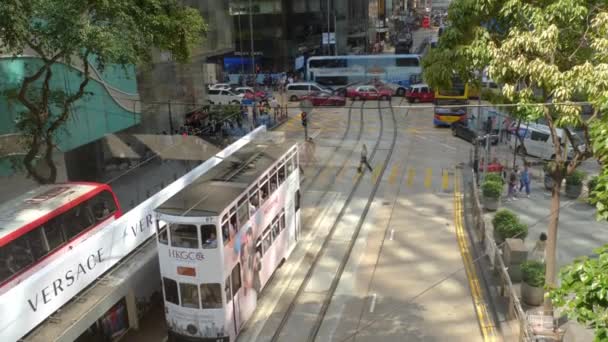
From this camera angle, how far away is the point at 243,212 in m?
10.8

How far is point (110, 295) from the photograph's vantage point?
10352mm

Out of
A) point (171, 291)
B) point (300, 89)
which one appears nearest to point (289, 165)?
point (171, 291)

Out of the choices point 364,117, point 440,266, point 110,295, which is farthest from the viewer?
point 364,117

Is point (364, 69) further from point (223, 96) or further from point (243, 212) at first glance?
point (243, 212)

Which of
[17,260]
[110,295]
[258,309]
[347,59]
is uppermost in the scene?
[347,59]

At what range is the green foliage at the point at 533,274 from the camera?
1142 cm

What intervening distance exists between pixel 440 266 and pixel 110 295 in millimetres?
7998

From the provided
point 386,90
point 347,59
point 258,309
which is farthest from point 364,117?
point 258,309

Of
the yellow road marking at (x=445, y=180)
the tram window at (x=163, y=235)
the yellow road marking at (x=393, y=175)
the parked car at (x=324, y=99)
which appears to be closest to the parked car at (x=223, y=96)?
the parked car at (x=324, y=99)

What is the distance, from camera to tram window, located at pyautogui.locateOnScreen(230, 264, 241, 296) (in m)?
10.4

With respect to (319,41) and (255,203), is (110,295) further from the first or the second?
(319,41)

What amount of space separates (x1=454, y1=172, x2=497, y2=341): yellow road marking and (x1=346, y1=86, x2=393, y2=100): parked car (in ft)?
66.0

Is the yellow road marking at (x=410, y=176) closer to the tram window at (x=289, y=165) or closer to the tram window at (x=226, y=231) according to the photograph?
the tram window at (x=289, y=165)

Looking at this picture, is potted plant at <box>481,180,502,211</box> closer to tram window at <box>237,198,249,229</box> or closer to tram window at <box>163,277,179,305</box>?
tram window at <box>237,198,249,229</box>
